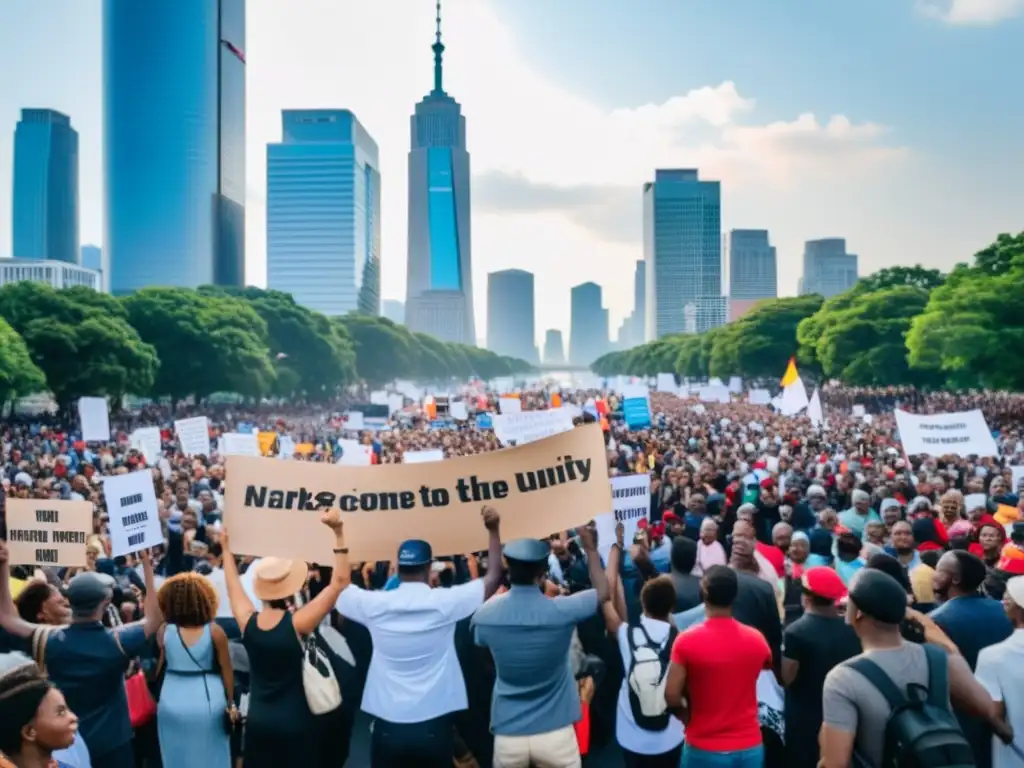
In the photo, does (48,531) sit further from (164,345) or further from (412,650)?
(164,345)

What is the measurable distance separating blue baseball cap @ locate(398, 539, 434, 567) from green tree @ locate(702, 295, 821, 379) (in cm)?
8985

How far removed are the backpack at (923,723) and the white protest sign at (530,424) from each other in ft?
39.8

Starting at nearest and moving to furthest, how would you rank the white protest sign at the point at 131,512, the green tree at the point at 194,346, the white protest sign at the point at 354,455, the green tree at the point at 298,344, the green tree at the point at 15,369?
the white protest sign at the point at 131,512
the white protest sign at the point at 354,455
the green tree at the point at 15,369
the green tree at the point at 194,346
the green tree at the point at 298,344

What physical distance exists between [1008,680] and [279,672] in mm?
3015

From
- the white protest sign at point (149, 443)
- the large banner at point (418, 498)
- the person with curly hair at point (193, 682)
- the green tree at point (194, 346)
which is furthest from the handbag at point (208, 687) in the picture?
the green tree at point (194, 346)

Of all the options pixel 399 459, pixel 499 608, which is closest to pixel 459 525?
pixel 499 608

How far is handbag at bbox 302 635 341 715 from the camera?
4285 mm

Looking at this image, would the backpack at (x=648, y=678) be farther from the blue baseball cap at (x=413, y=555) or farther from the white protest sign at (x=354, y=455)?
the white protest sign at (x=354, y=455)

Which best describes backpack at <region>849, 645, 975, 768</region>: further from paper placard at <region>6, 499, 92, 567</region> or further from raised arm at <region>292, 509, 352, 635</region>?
paper placard at <region>6, 499, 92, 567</region>

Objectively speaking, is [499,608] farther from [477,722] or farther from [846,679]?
[477,722]

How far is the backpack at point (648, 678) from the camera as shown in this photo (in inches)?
184

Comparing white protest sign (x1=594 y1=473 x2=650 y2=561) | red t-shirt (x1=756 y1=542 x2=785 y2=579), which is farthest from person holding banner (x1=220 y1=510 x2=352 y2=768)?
white protest sign (x1=594 y1=473 x2=650 y2=561)

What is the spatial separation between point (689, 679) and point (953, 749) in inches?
45.7

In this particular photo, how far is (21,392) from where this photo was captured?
4269 cm
